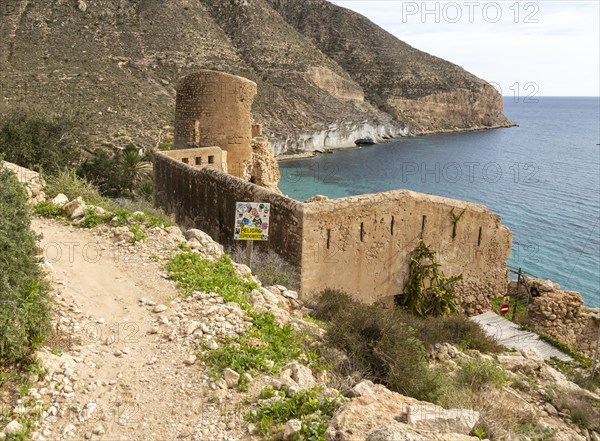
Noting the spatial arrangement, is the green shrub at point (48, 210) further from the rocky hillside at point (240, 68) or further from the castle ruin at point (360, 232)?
the rocky hillside at point (240, 68)

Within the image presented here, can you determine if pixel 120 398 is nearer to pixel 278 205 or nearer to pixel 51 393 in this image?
pixel 51 393

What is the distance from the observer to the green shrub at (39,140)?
1781cm

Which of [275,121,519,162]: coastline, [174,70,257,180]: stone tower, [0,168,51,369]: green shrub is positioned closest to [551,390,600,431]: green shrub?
[0,168,51,369]: green shrub

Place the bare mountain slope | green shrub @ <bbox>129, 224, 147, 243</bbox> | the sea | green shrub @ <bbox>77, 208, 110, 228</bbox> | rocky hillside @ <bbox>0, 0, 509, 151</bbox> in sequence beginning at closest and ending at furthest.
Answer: green shrub @ <bbox>129, 224, 147, 243</bbox>
green shrub @ <bbox>77, 208, 110, 228</bbox>
the sea
rocky hillside @ <bbox>0, 0, 509, 151</bbox>
the bare mountain slope

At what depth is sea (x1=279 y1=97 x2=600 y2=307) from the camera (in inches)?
1053

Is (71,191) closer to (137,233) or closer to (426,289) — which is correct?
(137,233)

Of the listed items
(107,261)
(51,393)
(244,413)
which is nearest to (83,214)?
(107,261)

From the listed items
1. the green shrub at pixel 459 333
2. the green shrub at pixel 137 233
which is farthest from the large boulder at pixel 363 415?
the green shrub at pixel 137 233

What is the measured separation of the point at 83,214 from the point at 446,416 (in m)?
6.63

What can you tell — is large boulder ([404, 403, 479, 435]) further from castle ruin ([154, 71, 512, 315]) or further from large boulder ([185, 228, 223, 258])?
castle ruin ([154, 71, 512, 315])

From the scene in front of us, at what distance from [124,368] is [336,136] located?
219ft

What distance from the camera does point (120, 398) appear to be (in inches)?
171

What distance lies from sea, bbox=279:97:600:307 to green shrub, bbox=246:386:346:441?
19.9 meters

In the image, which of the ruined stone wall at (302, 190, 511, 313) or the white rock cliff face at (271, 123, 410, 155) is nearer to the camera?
the ruined stone wall at (302, 190, 511, 313)
